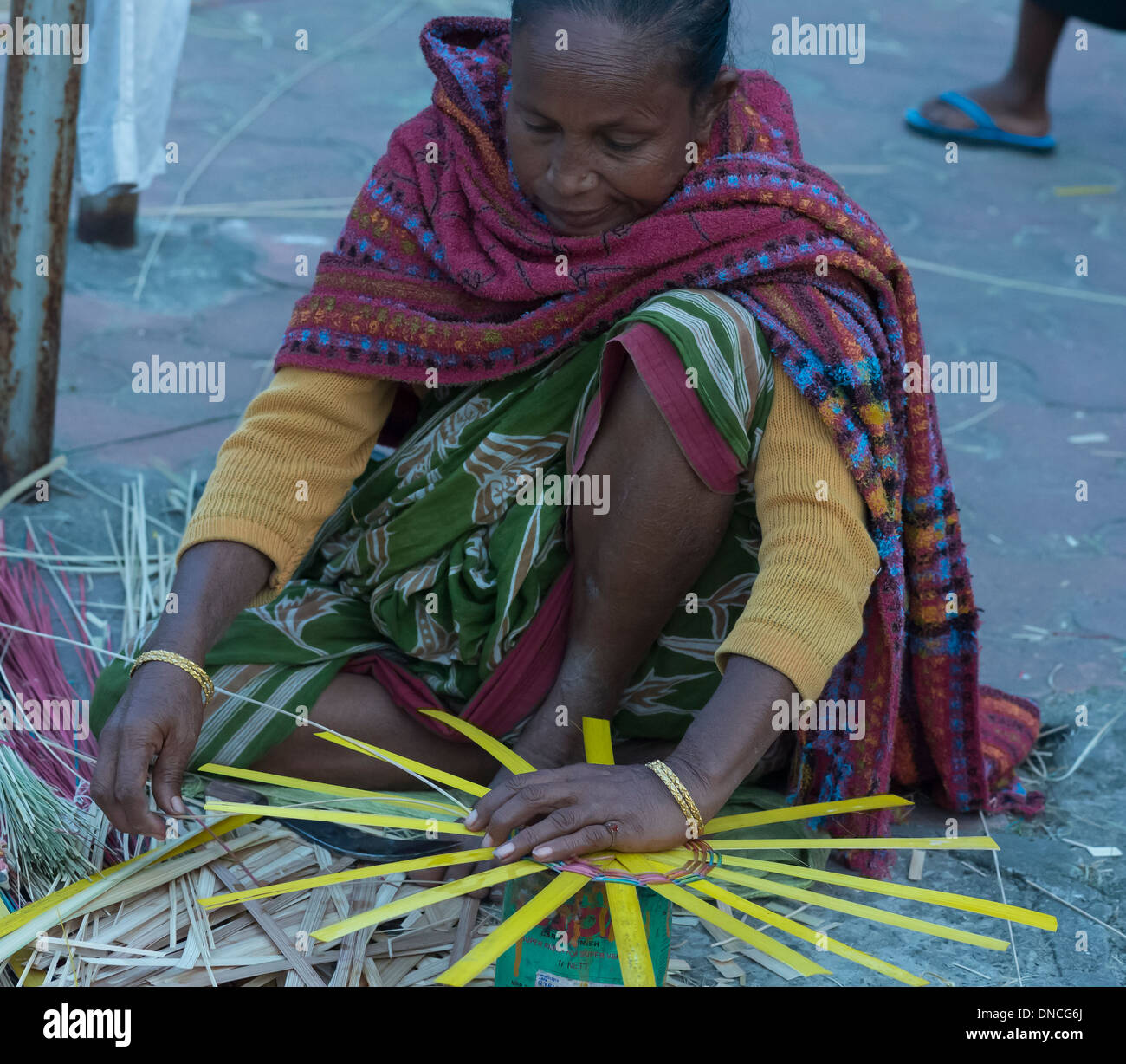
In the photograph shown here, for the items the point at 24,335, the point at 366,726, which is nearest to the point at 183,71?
the point at 24,335

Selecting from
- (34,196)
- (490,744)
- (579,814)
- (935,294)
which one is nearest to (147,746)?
(490,744)

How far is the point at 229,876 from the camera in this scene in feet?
5.38

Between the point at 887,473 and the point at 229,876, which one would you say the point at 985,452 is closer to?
the point at 887,473

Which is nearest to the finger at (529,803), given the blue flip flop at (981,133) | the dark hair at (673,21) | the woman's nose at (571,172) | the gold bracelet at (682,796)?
the gold bracelet at (682,796)

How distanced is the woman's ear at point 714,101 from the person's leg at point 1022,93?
3398 millimetres

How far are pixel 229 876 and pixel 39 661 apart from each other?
2.03 feet

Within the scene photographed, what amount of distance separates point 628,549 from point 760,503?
0.54 ft

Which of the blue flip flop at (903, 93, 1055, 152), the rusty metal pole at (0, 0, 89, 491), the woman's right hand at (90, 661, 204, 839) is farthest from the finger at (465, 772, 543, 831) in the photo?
the blue flip flop at (903, 93, 1055, 152)

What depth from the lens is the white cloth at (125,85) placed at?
10.2 feet

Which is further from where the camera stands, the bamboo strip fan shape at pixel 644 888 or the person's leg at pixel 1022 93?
the person's leg at pixel 1022 93

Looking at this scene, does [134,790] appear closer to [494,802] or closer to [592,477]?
[494,802]

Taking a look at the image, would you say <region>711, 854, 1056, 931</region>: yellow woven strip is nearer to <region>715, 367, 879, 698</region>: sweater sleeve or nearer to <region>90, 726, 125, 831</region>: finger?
<region>715, 367, 879, 698</region>: sweater sleeve

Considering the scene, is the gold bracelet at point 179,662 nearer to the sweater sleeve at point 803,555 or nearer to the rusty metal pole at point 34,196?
the sweater sleeve at point 803,555

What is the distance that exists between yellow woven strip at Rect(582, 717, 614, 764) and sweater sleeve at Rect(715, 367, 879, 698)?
0.57 ft
